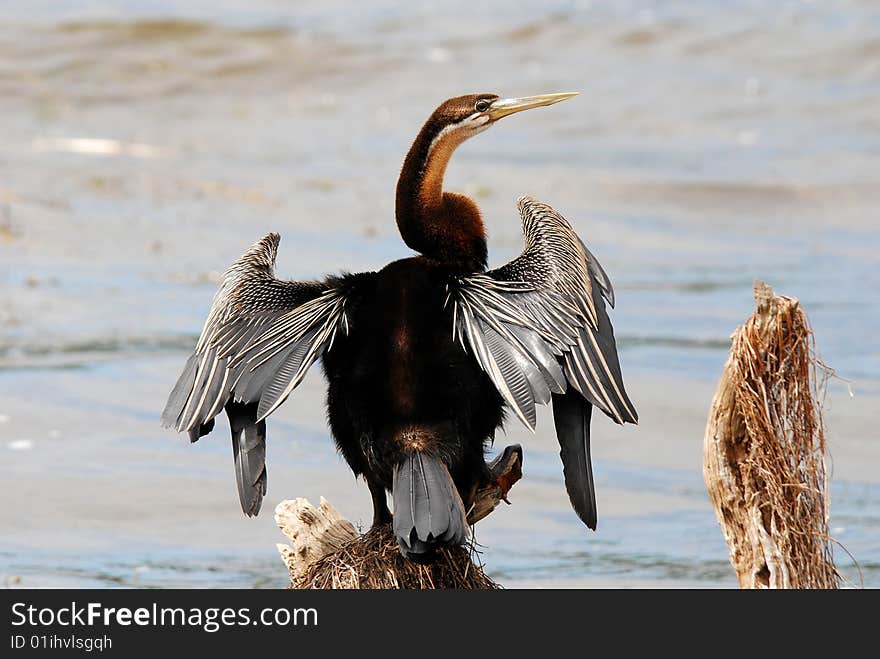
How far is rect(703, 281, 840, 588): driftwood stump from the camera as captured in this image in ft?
13.9

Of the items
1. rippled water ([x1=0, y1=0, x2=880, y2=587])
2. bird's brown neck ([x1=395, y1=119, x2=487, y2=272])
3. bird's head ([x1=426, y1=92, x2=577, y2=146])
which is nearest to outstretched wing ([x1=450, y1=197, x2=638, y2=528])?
bird's brown neck ([x1=395, y1=119, x2=487, y2=272])

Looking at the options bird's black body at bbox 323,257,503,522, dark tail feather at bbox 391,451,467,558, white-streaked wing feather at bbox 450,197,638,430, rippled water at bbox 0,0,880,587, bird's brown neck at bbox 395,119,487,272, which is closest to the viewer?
dark tail feather at bbox 391,451,467,558

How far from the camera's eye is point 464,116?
5.50 metres

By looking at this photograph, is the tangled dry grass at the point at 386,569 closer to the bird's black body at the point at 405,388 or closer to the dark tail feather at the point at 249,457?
the bird's black body at the point at 405,388

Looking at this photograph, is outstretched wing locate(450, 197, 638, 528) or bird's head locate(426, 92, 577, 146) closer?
outstretched wing locate(450, 197, 638, 528)

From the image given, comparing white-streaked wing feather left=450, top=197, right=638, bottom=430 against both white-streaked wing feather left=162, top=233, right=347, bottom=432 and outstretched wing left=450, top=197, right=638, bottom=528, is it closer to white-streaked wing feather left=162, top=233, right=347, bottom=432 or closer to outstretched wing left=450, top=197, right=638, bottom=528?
outstretched wing left=450, top=197, right=638, bottom=528

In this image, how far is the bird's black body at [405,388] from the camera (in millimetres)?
4609

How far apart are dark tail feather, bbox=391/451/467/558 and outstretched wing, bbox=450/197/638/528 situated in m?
0.29

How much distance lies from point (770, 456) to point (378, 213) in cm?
977

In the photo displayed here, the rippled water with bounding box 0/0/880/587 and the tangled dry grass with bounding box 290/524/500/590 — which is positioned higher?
the rippled water with bounding box 0/0/880/587

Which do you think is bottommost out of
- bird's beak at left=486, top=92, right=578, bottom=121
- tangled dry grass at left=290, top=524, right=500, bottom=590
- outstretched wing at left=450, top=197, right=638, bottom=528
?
tangled dry grass at left=290, top=524, right=500, bottom=590

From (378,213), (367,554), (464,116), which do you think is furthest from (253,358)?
(378,213)
